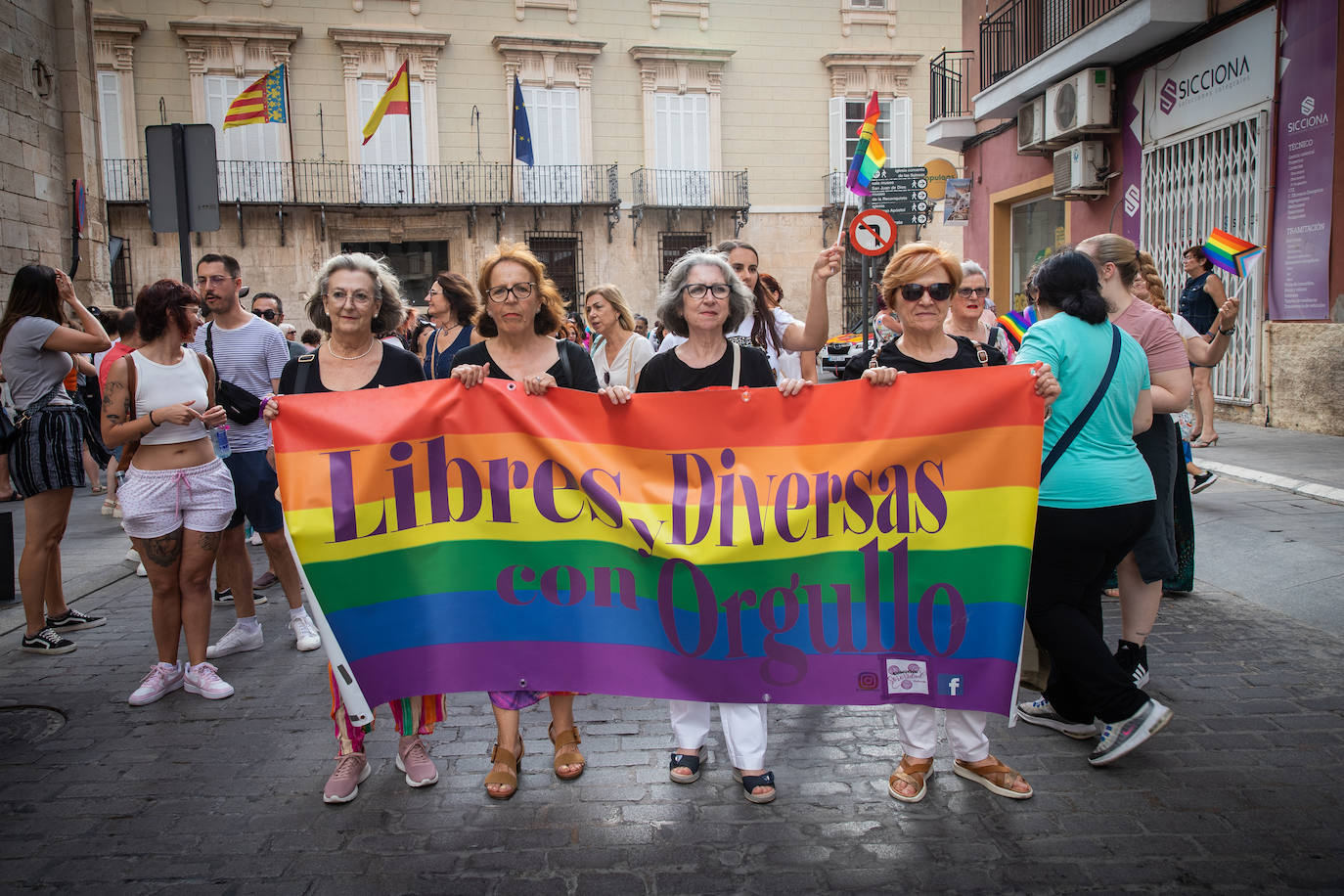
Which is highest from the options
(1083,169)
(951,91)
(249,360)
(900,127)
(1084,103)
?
(900,127)

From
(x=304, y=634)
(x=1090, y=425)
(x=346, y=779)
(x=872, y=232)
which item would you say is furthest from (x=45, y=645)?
(x=872, y=232)

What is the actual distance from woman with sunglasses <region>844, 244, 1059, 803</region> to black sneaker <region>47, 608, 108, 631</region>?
4.84 meters

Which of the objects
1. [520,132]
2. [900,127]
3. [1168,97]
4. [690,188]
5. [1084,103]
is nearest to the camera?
[1168,97]

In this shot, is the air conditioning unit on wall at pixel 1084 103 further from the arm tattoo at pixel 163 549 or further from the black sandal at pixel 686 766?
the arm tattoo at pixel 163 549

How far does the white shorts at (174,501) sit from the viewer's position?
14.9ft

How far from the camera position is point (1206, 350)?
5.37 meters

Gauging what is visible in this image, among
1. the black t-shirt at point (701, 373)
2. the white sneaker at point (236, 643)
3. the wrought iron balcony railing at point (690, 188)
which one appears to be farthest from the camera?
the wrought iron balcony railing at point (690, 188)

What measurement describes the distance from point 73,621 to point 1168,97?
45.1ft

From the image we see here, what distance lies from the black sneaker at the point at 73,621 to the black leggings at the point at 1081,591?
208 inches

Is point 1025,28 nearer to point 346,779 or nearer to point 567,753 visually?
point 567,753

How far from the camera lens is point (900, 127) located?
30.0m

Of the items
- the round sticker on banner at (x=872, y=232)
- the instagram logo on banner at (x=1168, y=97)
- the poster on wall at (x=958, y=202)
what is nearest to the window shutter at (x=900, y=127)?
the poster on wall at (x=958, y=202)

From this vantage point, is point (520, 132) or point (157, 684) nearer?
point (157, 684)

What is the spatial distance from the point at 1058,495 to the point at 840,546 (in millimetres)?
795
